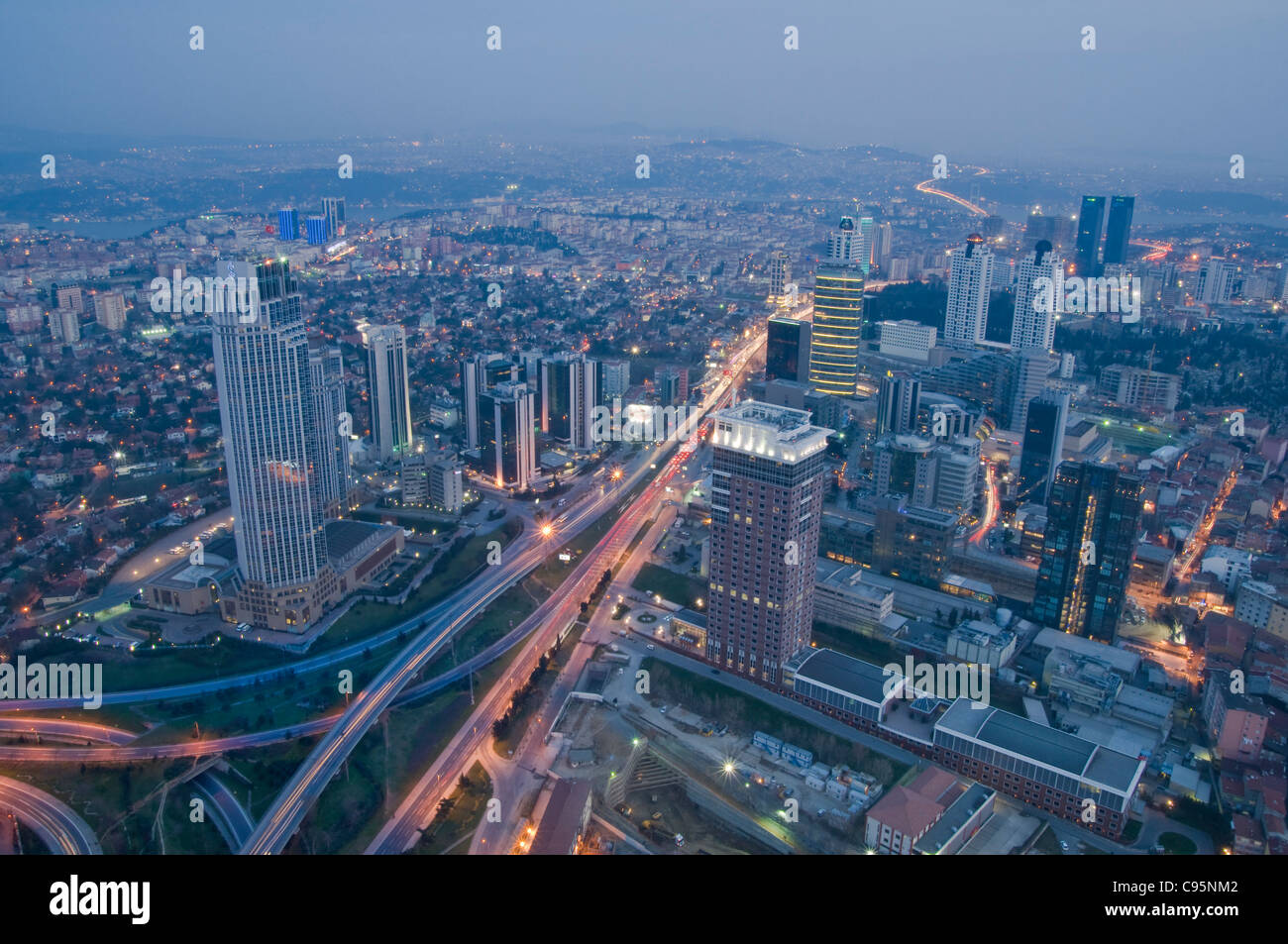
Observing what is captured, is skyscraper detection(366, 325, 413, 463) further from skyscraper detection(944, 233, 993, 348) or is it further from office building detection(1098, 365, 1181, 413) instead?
office building detection(1098, 365, 1181, 413)

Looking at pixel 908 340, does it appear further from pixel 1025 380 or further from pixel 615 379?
pixel 615 379

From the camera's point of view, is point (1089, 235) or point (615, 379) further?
point (1089, 235)

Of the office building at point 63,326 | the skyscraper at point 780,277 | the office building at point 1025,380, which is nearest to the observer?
the office building at point 1025,380

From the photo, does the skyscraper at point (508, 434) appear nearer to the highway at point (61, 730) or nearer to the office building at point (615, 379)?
the office building at point (615, 379)

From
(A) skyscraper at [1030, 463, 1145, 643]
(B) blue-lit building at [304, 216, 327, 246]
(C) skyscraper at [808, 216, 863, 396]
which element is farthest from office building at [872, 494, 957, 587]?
(B) blue-lit building at [304, 216, 327, 246]

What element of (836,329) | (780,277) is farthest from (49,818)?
(780,277)

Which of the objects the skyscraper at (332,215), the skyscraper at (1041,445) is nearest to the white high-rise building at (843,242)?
the skyscraper at (1041,445)
